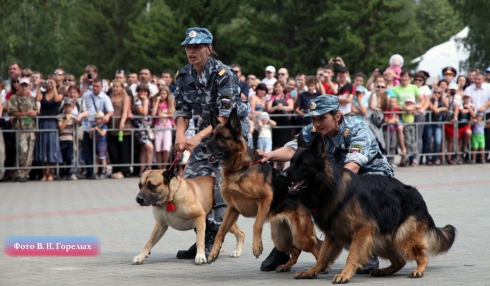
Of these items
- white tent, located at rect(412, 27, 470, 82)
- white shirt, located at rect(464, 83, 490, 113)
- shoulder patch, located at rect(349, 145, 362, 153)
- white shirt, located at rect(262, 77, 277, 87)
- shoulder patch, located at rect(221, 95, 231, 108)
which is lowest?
shoulder patch, located at rect(349, 145, 362, 153)

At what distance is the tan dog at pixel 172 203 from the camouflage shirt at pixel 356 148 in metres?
1.17

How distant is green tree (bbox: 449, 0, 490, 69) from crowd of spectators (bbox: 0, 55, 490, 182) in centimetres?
1890

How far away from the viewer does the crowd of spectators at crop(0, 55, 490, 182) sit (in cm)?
1653

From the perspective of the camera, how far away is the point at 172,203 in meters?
7.96

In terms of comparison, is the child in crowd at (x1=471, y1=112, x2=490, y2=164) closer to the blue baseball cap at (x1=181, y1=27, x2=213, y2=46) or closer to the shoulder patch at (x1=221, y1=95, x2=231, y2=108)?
the shoulder patch at (x1=221, y1=95, x2=231, y2=108)

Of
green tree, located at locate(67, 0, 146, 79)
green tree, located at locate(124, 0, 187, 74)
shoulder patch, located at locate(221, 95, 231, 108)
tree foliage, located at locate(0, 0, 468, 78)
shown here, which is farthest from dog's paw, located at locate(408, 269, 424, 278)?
green tree, located at locate(67, 0, 146, 79)

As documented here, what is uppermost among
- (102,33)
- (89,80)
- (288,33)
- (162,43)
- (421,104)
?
(102,33)

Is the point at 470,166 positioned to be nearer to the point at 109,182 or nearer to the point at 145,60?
the point at 109,182

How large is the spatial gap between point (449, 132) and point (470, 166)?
3.44ft

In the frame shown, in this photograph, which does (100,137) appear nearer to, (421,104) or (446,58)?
(421,104)

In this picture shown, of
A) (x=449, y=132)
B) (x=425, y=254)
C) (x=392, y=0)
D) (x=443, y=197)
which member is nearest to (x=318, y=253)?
(x=425, y=254)

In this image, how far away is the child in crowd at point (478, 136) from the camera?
2028 centimetres

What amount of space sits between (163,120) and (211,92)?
935 cm

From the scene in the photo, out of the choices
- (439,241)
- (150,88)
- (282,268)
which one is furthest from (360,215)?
(150,88)
